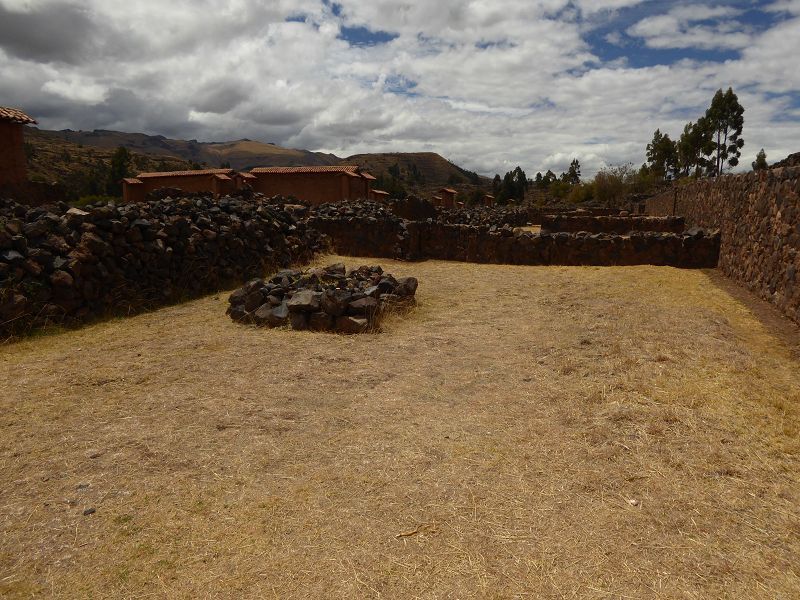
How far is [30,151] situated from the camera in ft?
209

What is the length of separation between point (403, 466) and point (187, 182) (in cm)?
3152

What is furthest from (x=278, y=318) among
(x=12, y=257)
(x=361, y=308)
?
(x=12, y=257)

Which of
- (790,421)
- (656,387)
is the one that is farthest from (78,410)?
(790,421)

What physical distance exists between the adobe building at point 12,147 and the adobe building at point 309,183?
527 inches

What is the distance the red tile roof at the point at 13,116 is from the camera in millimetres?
19219

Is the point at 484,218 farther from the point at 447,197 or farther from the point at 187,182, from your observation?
the point at 447,197

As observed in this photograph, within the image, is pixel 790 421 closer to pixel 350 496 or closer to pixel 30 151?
pixel 350 496

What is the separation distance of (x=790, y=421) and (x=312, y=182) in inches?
1177

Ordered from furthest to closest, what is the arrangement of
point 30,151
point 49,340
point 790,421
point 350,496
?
point 30,151 < point 49,340 < point 790,421 < point 350,496

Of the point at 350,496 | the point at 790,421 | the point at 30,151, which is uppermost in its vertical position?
the point at 30,151

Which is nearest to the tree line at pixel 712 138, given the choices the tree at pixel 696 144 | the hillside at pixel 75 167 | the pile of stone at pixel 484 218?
the tree at pixel 696 144

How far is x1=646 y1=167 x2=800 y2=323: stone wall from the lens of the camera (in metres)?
8.60

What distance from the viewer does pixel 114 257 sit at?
9.44 metres

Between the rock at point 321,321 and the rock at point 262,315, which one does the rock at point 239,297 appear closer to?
the rock at point 262,315
